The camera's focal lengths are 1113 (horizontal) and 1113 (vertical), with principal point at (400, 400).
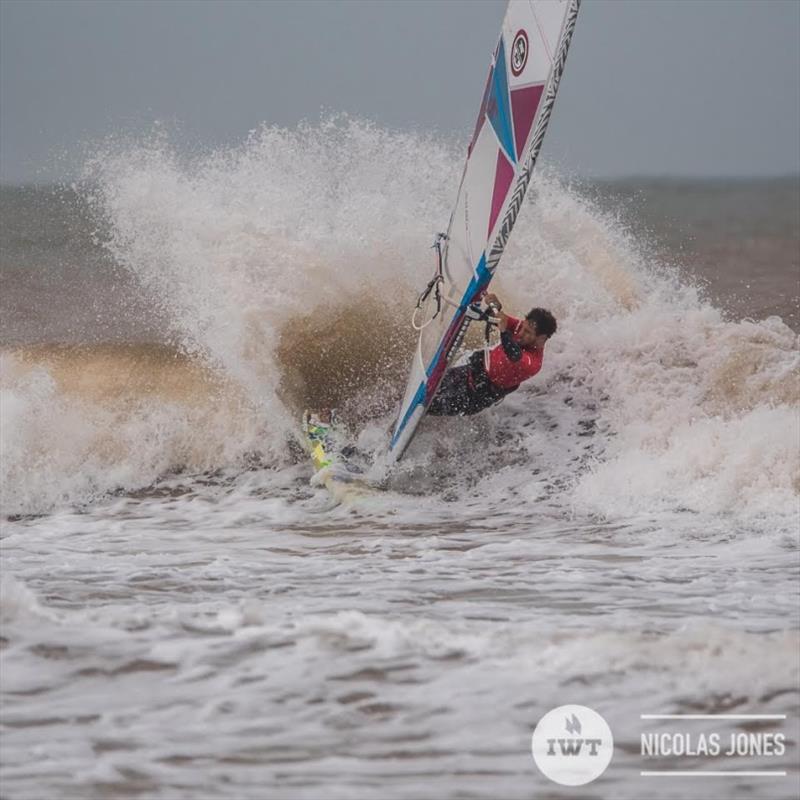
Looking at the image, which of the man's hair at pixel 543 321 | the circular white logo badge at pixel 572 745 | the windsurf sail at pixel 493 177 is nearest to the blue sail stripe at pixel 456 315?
the windsurf sail at pixel 493 177

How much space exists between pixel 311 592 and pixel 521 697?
140cm

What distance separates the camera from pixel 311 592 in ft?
16.2

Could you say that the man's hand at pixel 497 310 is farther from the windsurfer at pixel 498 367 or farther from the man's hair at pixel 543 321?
the man's hair at pixel 543 321

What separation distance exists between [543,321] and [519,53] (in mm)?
1533

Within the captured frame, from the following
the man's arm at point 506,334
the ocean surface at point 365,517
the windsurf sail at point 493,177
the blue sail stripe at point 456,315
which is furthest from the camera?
the man's arm at point 506,334

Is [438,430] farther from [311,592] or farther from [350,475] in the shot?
[311,592]

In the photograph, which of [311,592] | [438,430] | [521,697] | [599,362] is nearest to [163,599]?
[311,592]

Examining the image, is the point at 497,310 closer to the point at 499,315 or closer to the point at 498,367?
the point at 499,315

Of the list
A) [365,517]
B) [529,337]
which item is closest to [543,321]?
[529,337]

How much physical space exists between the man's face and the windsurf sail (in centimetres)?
32

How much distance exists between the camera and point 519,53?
20.8 feet

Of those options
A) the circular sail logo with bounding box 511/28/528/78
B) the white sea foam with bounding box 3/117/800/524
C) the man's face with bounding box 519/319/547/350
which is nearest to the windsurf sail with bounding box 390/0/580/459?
the circular sail logo with bounding box 511/28/528/78

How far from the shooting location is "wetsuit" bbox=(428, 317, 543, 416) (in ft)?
21.4

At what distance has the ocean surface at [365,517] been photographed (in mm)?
3594
